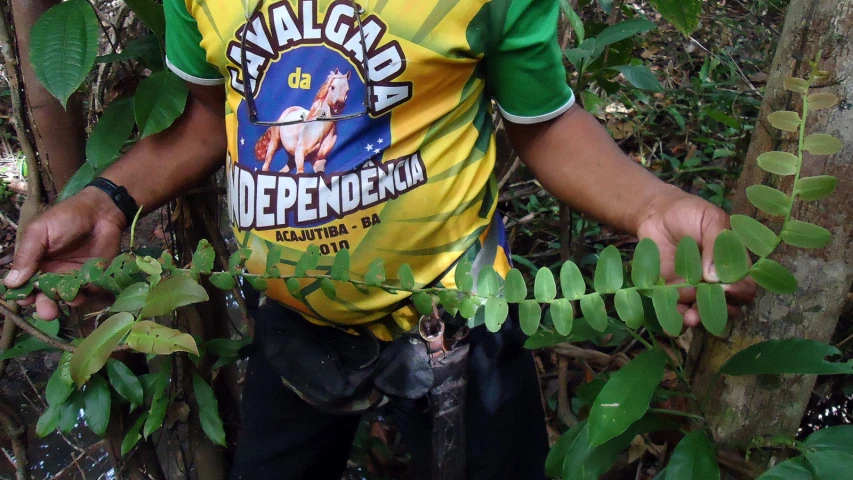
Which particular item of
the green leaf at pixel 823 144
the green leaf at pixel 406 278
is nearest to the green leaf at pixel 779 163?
the green leaf at pixel 823 144

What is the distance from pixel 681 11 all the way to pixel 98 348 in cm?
83

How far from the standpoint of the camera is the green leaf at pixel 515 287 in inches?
25.8

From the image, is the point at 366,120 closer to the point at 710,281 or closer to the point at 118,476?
the point at 710,281

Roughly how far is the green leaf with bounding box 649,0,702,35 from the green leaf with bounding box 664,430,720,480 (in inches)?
21.6

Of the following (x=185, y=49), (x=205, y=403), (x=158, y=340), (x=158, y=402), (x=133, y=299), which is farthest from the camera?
(x=205, y=403)

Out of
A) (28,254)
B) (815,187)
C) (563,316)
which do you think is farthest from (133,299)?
(815,187)

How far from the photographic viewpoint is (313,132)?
0.88 meters

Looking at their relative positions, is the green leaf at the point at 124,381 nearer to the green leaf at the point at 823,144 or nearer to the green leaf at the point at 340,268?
the green leaf at the point at 340,268

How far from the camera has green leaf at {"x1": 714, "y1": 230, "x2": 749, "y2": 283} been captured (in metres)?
0.55

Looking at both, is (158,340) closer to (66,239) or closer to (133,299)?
(133,299)

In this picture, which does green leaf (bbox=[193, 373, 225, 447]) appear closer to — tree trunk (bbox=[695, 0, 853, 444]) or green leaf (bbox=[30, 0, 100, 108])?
green leaf (bbox=[30, 0, 100, 108])

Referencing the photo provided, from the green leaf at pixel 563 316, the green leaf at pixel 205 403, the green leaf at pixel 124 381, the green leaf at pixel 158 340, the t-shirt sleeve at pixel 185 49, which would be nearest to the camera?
the green leaf at pixel 158 340

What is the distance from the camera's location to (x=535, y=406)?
40.8 inches

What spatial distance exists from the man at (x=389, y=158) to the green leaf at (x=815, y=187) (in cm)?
19
